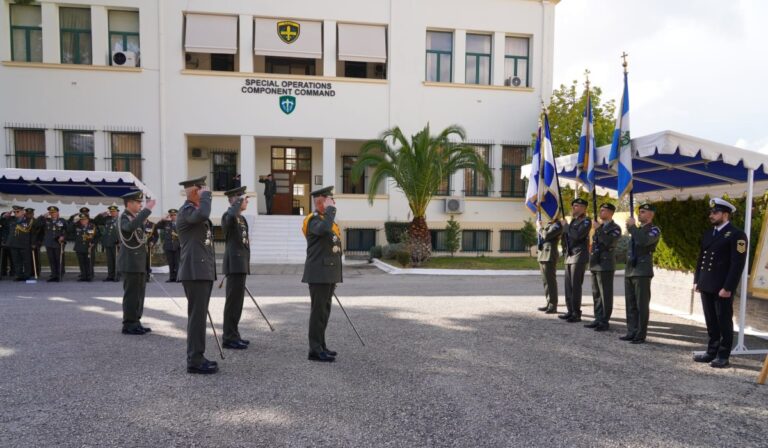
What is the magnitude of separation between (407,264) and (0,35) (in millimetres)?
18174

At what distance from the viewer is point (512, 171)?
2136 centimetres

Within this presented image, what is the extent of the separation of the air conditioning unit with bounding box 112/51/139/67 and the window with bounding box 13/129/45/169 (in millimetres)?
3977

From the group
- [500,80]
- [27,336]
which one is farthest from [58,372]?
[500,80]

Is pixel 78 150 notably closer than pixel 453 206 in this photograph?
Yes

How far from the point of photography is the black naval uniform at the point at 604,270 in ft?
24.4

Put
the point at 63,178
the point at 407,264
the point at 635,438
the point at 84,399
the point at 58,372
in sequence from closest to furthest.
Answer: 1. the point at 635,438
2. the point at 84,399
3. the point at 58,372
4. the point at 63,178
5. the point at 407,264

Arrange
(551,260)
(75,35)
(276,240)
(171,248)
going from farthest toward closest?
(75,35) → (276,240) → (171,248) → (551,260)

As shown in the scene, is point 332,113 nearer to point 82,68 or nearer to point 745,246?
point 82,68

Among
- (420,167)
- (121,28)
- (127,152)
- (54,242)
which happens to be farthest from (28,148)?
(420,167)

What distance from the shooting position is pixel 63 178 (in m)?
12.9

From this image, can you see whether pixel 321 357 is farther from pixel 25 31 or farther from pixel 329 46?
pixel 25 31

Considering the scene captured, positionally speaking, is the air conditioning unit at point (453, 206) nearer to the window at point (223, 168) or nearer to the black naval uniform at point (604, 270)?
the window at point (223, 168)

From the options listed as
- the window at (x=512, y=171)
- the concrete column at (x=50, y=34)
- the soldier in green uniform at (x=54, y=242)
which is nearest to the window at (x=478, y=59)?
the window at (x=512, y=171)

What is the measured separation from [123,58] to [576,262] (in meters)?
19.0
